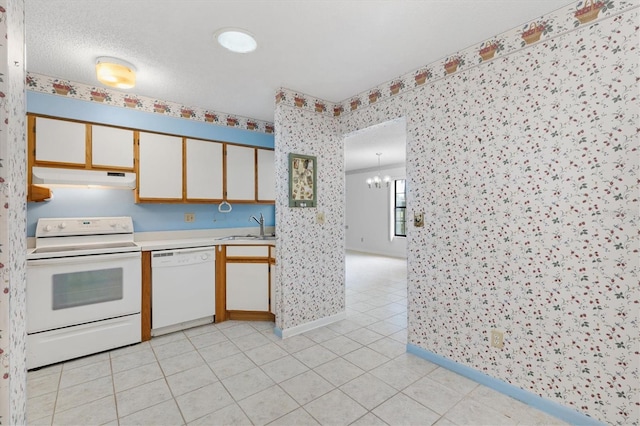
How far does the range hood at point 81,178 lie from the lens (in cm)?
254

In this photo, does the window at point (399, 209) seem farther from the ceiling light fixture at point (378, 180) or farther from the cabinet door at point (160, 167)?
the cabinet door at point (160, 167)

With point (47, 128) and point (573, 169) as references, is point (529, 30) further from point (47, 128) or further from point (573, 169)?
point (47, 128)

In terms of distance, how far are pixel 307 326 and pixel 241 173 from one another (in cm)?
203

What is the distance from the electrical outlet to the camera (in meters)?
2.02

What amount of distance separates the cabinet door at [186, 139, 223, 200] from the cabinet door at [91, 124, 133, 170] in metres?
0.57

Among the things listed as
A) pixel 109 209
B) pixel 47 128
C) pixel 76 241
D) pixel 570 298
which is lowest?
pixel 570 298

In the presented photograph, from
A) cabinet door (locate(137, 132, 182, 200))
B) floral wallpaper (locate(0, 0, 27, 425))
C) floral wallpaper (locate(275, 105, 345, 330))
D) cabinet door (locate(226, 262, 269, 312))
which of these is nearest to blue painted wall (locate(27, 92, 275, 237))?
cabinet door (locate(137, 132, 182, 200))

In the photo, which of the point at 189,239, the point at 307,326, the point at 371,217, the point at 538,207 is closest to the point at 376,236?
the point at 371,217

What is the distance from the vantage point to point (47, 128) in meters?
2.59

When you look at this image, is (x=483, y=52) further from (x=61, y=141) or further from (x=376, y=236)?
(x=376, y=236)

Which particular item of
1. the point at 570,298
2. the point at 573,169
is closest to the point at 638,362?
the point at 570,298

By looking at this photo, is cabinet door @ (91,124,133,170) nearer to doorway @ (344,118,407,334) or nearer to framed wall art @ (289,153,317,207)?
framed wall art @ (289,153,317,207)

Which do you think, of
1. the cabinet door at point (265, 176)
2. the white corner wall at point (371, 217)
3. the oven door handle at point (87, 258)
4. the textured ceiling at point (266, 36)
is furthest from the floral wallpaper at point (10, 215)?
the white corner wall at point (371, 217)

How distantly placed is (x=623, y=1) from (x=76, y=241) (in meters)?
4.44
